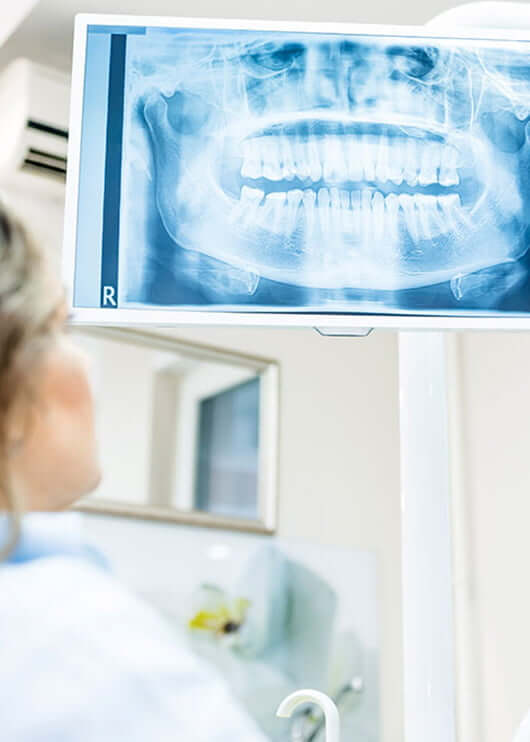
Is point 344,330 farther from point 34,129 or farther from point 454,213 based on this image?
point 34,129

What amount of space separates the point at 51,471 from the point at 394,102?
3.27 feet

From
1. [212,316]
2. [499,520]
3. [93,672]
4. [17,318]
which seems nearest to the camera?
[93,672]

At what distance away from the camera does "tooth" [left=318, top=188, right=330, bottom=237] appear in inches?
59.4

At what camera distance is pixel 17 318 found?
0.70m

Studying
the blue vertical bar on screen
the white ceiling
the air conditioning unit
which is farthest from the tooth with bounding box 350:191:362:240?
the air conditioning unit

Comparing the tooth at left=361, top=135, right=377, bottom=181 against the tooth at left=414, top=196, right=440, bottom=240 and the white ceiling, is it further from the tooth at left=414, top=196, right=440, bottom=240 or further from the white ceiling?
the white ceiling

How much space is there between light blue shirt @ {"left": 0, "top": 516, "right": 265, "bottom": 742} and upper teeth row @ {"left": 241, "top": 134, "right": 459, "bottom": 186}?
0.99 metres

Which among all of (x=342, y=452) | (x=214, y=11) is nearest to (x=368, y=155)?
(x=214, y=11)

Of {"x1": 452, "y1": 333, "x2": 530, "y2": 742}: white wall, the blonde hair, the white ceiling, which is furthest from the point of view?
{"x1": 452, "y1": 333, "x2": 530, "y2": 742}: white wall

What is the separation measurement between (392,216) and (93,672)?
3.45 ft

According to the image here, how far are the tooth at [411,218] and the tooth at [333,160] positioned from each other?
95mm

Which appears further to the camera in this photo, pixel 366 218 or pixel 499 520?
pixel 499 520

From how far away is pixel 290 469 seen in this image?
301 centimetres

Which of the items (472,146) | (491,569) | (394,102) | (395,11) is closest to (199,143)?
(394,102)
